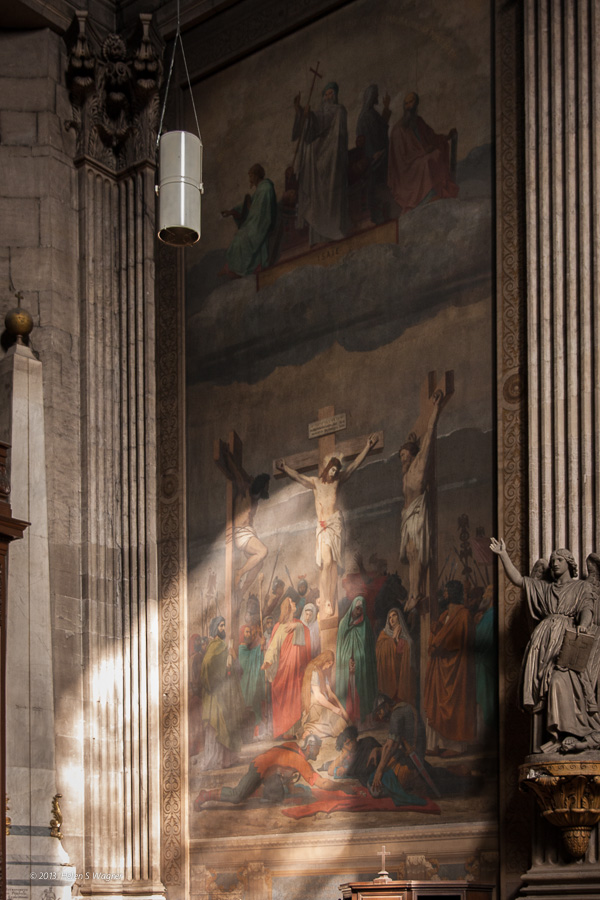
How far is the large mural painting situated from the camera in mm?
11844

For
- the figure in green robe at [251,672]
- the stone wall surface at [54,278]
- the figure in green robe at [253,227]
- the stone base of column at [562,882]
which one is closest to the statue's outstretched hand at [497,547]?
the stone base of column at [562,882]

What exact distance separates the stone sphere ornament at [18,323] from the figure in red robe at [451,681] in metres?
5.42

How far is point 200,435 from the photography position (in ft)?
47.1

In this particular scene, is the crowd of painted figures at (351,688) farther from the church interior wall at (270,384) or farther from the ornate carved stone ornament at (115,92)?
the ornate carved stone ornament at (115,92)

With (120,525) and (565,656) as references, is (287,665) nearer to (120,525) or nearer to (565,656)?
(120,525)

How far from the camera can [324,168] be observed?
13.8m

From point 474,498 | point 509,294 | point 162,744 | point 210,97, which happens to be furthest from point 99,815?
point 210,97

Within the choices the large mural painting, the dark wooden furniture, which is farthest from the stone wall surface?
the dark wooden furniture

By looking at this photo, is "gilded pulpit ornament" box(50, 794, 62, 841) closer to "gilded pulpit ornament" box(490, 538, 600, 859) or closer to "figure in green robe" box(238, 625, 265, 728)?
"figure in green robe" box(238, 625, 265, 728)

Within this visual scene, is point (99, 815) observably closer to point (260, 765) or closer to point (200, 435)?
point (260, 765)

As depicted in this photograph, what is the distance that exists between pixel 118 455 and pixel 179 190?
5740 millimetres

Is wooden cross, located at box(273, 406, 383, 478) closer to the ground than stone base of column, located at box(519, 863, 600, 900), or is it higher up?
higher up

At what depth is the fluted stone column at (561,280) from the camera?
11031mm

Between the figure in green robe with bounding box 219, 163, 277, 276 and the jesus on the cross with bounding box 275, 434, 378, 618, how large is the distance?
2519 mm
